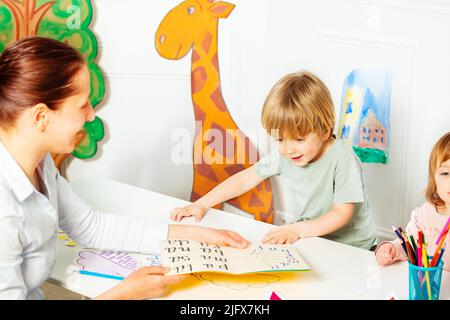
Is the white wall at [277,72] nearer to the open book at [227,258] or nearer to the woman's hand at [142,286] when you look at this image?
the open book at [227,258]

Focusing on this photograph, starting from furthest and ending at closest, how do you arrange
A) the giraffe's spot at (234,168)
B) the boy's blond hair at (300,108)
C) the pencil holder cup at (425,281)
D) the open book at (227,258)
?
the giraffe's spot at (234,168)
the boy's blond hair at (300,108)
the open book at (227,258)
the pencil holder cup at (425,281)

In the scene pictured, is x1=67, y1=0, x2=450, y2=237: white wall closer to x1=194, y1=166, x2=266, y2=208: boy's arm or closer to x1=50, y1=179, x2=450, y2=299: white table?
x1=194, y1=166, x2=266, y2=208: boy's arm

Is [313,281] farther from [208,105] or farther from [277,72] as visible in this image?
[208,105]

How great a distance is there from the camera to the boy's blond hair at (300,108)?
1312 millimetres

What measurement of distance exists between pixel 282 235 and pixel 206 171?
610mm

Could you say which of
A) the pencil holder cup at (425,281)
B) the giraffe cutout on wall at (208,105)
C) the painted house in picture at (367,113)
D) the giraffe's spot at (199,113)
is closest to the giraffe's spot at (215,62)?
the giraffe cutout on wall at (208,105)

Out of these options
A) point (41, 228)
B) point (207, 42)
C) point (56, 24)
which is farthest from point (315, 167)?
point (56, 24)

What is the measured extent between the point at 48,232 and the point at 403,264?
2.12 feet

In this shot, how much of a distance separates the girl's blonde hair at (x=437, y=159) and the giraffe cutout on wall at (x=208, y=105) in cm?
61

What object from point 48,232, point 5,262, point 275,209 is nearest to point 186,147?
point 275,209

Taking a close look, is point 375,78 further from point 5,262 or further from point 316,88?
point 5,262

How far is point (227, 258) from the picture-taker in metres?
1.11

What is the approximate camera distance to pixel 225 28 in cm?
165
